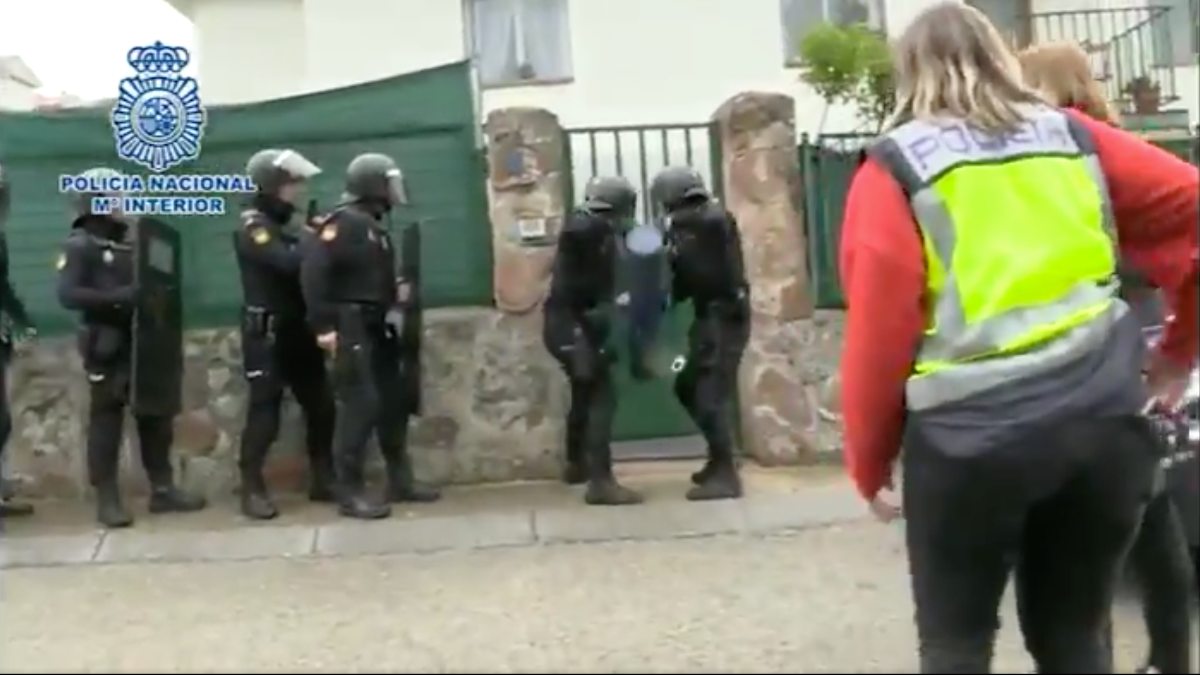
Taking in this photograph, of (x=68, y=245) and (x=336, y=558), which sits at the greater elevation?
(x=68, y=245)

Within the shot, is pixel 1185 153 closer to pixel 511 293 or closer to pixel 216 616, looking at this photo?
pixel 511 293

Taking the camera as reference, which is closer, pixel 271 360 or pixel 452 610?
pixel 452 610

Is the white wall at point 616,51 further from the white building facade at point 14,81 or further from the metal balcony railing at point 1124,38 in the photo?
the white building facade at point 14,81

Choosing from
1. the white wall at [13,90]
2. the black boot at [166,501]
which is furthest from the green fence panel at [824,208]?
the white wall at [13,90]

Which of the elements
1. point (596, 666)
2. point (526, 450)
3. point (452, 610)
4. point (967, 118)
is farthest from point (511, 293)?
point (967, 118)

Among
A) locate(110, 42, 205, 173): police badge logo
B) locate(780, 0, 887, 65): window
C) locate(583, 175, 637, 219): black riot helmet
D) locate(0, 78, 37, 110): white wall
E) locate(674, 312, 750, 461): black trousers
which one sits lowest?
locate(674, 312, 750, 461): black trousers

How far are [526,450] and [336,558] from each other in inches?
70.5

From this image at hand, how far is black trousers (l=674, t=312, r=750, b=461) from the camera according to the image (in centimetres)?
873

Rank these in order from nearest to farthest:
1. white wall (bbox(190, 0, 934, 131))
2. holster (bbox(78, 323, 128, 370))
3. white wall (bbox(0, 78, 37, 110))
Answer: holster (bbox(78, 323, 128, 370)) < white wall (bbox(190, 0, 934, 131)) < white wall (bbox(0, 78, 37, 110))

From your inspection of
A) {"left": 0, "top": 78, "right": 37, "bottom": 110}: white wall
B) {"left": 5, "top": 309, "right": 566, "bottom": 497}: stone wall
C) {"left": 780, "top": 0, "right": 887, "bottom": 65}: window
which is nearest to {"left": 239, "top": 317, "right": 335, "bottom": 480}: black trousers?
{"left": 5, "top": 309, "right": 566, "bottom": 497}: stone wall

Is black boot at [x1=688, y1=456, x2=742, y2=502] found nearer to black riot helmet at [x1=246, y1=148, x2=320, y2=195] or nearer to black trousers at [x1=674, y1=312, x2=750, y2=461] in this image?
black trousers at [x1=674, y1=312, x2=750, y2=461]

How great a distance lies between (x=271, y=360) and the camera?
8711mm

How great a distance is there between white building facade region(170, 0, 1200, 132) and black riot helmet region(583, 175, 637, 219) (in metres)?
6.82

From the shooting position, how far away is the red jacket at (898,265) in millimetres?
3578
